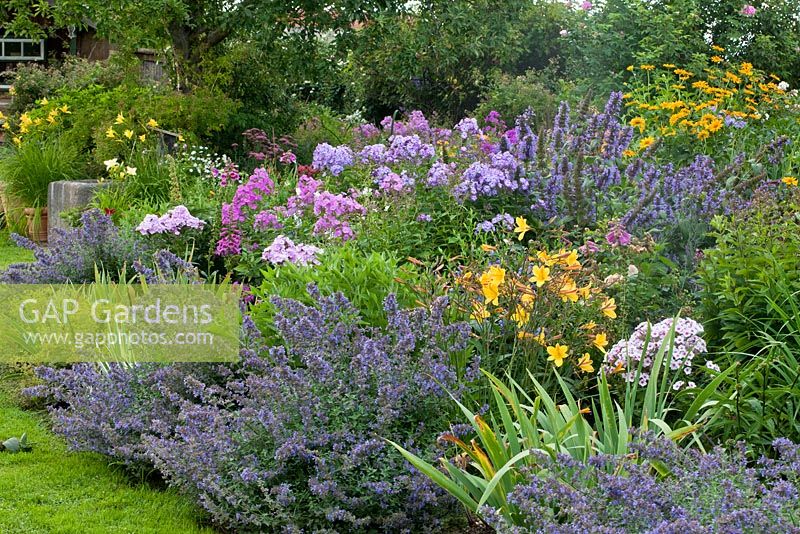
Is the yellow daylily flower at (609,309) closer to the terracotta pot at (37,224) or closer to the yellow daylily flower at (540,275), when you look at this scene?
the yellow daylily flower at (540,275)

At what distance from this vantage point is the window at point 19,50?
770 inches

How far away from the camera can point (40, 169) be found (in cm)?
1007

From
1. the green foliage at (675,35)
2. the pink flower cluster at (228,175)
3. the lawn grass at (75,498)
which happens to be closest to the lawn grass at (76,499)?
the lawn grass at (75,498)

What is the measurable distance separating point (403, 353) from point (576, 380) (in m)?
1.06

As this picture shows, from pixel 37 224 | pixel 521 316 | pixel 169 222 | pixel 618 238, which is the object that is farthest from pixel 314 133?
pixel 521 316

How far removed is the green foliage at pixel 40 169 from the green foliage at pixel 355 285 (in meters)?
6.18

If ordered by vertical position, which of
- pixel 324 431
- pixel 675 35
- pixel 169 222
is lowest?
pixel 324 431

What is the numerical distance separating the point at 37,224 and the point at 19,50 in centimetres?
1153

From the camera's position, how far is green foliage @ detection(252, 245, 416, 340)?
Answer: 4.39 meters

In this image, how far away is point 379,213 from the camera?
19.7ft

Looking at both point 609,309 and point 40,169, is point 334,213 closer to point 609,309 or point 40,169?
point 609,309

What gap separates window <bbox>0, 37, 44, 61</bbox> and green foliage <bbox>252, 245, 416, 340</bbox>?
55.4 ft

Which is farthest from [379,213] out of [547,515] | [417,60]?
[417,60]

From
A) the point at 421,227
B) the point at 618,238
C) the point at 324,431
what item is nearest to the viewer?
the point at 324,431
